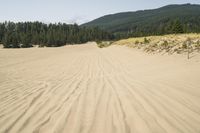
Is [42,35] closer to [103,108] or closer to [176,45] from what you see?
[176,45]

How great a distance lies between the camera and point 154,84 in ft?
27.1

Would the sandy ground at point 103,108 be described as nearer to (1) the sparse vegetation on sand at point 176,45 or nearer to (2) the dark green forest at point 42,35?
(1) the sparse vegetation on sand at point 176,45

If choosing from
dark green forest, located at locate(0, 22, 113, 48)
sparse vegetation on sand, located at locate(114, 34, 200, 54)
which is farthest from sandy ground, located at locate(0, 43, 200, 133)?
dark green forest, located at locate(0, 22, 113, 48)

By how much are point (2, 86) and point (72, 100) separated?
354 centimetres

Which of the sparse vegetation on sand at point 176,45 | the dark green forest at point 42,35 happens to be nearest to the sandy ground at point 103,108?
the sparse vegetation on sand at point 176,45

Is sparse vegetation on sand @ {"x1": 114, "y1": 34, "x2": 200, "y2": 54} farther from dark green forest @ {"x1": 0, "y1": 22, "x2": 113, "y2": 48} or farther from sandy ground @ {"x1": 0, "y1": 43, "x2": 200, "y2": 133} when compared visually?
dark green forest @ {"x1": 0, "y1": 22, "x2": 113, "y2": 48}

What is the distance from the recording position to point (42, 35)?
102m

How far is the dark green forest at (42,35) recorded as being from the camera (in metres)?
91.6

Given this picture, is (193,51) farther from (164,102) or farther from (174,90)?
(164,102)

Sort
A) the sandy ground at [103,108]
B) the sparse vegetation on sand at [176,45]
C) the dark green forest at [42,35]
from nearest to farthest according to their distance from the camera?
the sandy ground at [103,108]
the sparse vegetation on sand at [176,45]
the dark green forest at [42,35]

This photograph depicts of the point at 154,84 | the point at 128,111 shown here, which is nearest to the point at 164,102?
the point at 128,111

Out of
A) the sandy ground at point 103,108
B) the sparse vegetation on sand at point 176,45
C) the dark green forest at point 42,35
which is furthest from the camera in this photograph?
the dark green forest at point 42,35

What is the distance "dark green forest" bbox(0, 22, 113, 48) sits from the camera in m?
91.6

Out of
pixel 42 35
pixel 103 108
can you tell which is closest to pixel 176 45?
pixel 103 108
